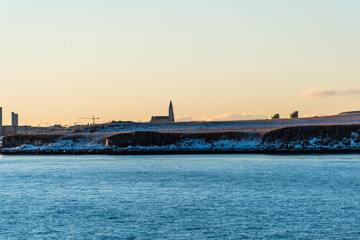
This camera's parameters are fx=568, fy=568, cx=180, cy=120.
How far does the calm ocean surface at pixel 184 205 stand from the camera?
1260 inches

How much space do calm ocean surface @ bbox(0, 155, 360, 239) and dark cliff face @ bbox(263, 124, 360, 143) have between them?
51016mm

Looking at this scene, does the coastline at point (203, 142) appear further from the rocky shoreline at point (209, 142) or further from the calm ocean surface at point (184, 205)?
the calm ocean surface at point (184, 205)

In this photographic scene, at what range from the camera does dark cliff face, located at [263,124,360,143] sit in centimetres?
11469

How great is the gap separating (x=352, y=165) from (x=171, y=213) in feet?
143

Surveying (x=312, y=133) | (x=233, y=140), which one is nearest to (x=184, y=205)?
(x=312, y=133)

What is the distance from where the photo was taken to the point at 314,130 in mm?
117188

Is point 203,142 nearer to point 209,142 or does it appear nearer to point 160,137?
point 209,142

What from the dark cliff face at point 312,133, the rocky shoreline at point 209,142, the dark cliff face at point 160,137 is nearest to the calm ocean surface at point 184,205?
the rocky shoreline at point 209,142

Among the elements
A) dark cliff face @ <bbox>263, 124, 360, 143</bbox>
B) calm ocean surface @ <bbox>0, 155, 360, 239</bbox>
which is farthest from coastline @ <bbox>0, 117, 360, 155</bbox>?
calm ocean surface @ <bbox>0, 155, 360, 239</bbox>

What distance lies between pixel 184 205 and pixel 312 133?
8024 centimetres

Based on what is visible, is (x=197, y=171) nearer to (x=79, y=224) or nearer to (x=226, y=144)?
(x=79, y=224)

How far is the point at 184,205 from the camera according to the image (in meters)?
41.1

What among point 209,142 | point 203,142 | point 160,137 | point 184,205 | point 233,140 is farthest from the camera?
point 160,137

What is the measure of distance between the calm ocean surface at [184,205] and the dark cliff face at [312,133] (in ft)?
167
